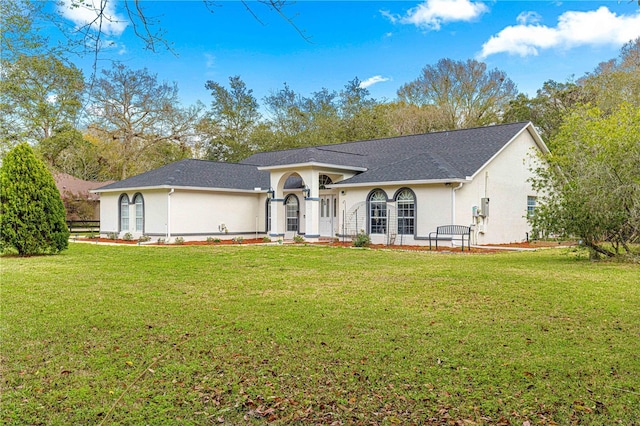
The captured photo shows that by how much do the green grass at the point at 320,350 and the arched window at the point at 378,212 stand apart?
10.4 m

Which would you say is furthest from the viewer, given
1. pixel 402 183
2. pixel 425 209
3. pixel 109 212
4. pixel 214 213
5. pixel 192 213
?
pixel 109 212

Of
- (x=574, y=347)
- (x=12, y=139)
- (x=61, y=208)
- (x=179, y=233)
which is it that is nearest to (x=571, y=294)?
(x=574, y=347)

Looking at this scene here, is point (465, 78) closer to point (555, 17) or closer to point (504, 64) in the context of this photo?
point (504, 64)

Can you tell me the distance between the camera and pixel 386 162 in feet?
77.1

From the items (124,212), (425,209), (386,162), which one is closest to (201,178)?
(124,212)

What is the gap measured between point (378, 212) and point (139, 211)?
1146cm

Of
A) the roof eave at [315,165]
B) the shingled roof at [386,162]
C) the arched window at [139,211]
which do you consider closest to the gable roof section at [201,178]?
the shingled roof at [386,162]

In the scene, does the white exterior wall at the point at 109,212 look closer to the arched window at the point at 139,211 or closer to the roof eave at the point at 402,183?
the arched window at the point at 139,211

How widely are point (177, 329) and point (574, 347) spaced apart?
4562mm

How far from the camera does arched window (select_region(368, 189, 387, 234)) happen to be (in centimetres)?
2034

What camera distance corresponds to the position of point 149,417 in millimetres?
3861

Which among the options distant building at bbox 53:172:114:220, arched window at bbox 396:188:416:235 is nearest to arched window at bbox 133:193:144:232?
arched window at bbox 396:188:416:235

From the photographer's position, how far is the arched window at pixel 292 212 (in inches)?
954

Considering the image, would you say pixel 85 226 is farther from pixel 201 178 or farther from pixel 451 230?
pixel 451 230
